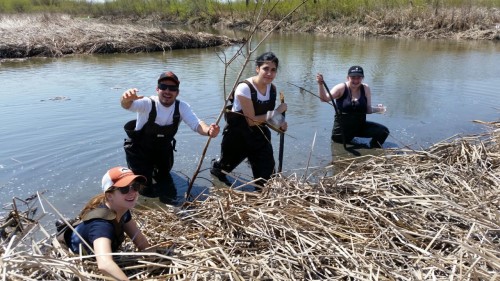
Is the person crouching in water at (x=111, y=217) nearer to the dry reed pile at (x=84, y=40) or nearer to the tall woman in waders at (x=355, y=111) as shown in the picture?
the tall woman in waders at (x=355, y=111)

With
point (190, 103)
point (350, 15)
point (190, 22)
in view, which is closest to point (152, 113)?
point (190, 103)

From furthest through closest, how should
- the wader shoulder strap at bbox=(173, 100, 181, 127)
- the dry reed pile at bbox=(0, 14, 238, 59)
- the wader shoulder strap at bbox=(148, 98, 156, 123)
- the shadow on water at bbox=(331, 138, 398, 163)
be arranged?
the dry reed pile at bbox=(0, 14, 238, 59), the shadow on water at bbox=(331, 138, 398, 163), the wader shoulder strap at bbox=(173, 100, 181, 127), the wader shoulder strap at bbox=(148, 98, 156, 123)

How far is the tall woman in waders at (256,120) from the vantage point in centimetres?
483

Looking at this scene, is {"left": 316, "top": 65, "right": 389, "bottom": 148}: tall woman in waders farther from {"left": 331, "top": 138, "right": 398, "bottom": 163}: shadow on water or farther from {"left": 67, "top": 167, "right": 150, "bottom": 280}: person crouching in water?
{"left": 67, "top": 167, "right": 150, "bottom": 280}: person crouching in water

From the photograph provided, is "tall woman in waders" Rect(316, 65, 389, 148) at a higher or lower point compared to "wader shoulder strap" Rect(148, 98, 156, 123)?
lower

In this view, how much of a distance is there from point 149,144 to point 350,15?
2909 cm

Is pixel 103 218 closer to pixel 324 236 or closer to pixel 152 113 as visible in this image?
pixel 324 236

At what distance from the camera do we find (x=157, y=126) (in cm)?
479

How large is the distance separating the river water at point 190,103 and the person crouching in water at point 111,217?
178 centimetres

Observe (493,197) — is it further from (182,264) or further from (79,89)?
(79,89)

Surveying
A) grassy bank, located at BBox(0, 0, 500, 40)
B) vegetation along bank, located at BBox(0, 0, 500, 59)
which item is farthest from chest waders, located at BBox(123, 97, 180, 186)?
grassy bank, located at BBox(0, 0, 500, 40)

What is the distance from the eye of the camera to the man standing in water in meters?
4.59

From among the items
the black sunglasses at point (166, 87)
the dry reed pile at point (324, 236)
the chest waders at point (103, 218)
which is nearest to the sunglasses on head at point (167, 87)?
the black sunglasses at point (166, 87)

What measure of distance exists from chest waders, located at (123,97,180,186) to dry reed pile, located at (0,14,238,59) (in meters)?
14.1
